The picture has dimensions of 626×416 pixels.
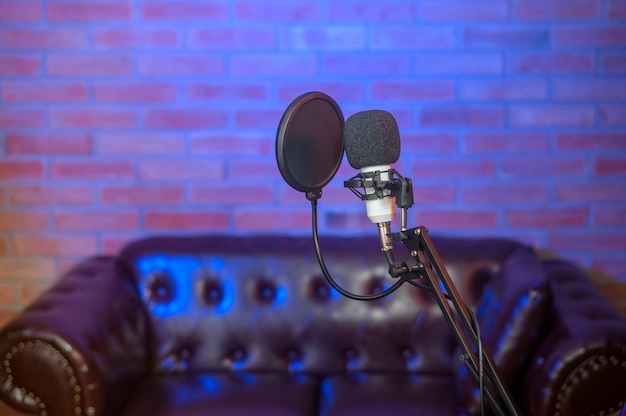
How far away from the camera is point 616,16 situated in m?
2.18

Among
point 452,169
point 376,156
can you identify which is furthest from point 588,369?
point 452,169

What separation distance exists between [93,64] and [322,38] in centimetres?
76

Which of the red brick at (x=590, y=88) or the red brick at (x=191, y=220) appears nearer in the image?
the red brick at (x=590, y=88)

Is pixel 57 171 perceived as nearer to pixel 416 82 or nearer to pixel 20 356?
pixel 20 356

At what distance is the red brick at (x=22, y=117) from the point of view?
7.48 feet

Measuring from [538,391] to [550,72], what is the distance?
113cm

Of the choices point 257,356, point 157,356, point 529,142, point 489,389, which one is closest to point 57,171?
point 157,356

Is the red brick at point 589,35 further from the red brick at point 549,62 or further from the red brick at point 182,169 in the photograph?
the red brick at point 182,169

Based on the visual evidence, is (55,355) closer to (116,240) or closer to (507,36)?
(116,240)

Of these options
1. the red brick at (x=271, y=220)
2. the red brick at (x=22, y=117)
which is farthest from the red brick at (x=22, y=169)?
the red brick at (x=271, y=220)

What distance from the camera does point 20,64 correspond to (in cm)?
226

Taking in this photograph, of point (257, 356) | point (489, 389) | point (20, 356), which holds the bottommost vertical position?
point (257, 356)

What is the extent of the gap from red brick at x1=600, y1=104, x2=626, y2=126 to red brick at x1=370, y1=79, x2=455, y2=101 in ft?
1.61

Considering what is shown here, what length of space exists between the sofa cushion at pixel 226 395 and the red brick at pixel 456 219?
26.3 inches
